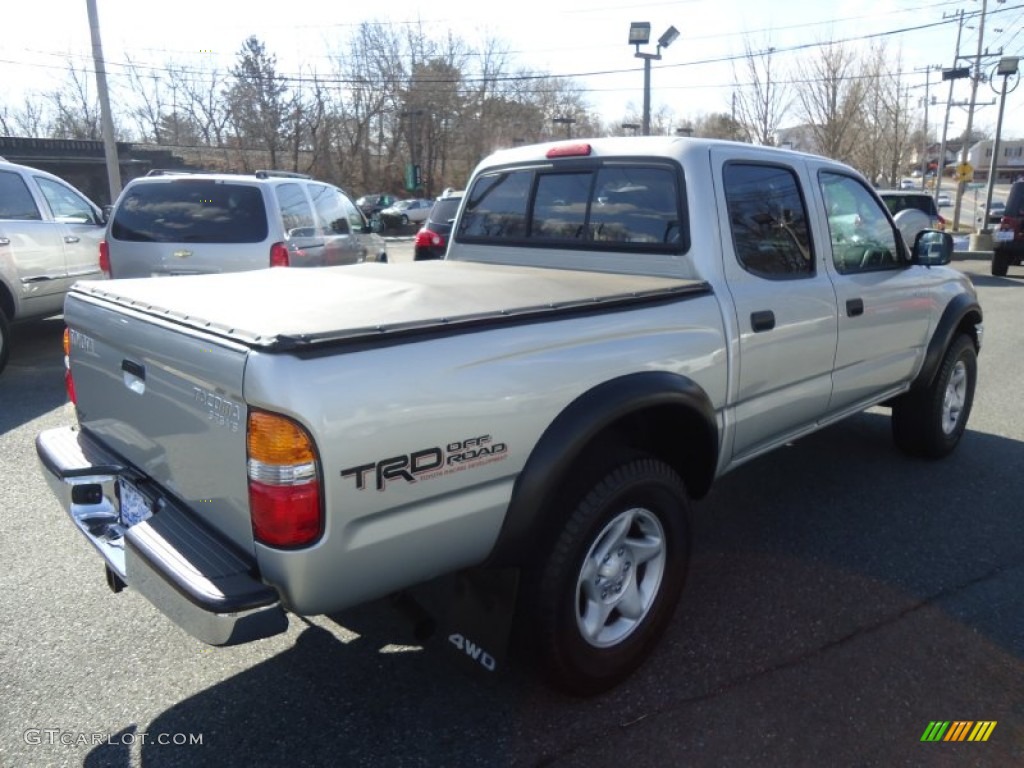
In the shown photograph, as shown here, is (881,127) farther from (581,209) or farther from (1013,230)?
(581,209)

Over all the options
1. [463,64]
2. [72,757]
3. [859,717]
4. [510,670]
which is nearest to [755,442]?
[859,717]

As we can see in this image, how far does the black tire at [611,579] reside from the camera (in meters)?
2.41

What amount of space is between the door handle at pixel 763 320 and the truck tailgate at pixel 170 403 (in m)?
2.14

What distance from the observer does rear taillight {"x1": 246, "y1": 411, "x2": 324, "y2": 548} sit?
1.85 meters

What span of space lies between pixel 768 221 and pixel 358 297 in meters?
2.01

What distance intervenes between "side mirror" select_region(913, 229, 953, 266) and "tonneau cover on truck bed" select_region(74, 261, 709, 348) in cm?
210

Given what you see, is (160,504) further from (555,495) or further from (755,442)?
(755,442)

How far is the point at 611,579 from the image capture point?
2.67m

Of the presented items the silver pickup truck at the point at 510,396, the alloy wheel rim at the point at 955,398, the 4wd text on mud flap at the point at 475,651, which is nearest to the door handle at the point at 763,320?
the silver pickup truck at the point at 510,396

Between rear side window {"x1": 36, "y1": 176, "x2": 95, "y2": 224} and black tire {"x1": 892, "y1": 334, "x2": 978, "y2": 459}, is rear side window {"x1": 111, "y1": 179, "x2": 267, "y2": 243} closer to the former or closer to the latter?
rear side window {"x1": 36, "y1": 176, "x2": 95, "y2": 224}

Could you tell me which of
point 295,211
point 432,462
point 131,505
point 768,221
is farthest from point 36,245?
point 432,462

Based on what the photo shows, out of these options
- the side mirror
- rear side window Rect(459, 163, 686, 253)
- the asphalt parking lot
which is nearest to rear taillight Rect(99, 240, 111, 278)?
the asphalt parking lot

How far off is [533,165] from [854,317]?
184 cm

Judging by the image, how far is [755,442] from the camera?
→ 3.47 m
